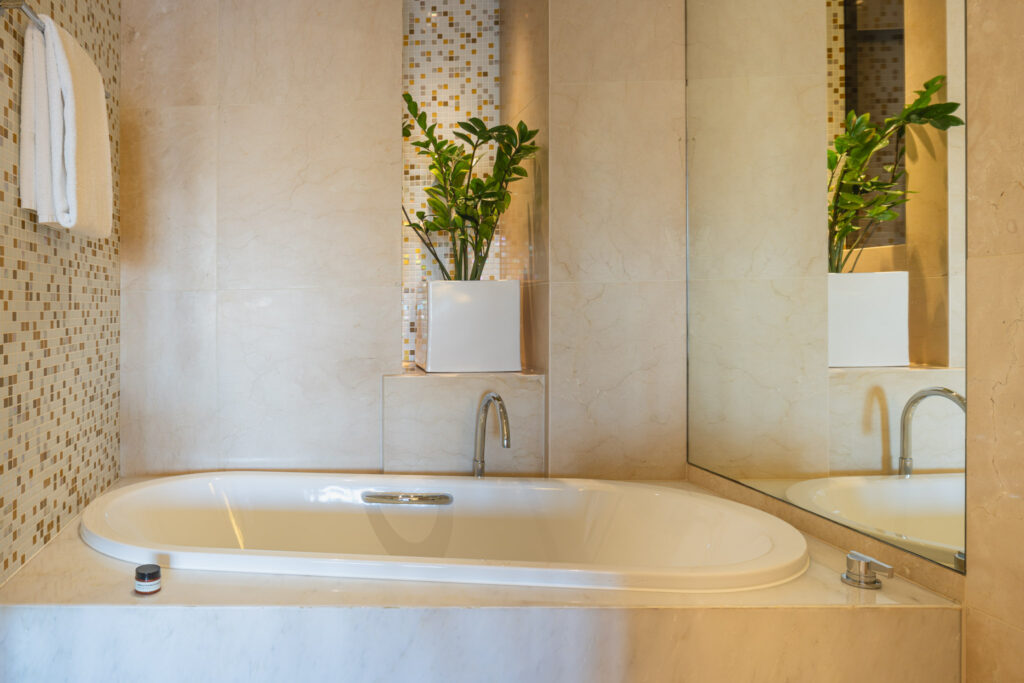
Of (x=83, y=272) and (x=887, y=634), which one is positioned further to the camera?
(x=83, y=272)

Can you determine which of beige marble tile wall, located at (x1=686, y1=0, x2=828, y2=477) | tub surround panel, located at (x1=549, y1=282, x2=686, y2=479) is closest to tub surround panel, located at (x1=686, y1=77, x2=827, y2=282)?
beige marble tile wall, located at (x1=686, y1=0, x2=828, y2=477)

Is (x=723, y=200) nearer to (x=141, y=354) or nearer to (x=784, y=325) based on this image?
(x=784, y=325)

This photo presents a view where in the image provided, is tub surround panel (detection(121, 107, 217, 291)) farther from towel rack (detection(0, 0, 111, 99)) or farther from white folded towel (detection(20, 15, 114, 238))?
towel rack (detection(0, 0, 111, 99))

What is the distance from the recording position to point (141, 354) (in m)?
2.19

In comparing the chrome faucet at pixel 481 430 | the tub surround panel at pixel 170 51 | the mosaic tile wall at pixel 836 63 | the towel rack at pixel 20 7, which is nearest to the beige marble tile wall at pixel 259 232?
the tub surround panel at pixel 170 51

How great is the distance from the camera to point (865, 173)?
1.43m

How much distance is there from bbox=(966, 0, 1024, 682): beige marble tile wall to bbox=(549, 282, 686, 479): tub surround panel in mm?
→ 1047

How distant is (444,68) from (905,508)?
7.18ft

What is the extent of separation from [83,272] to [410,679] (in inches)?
58.1

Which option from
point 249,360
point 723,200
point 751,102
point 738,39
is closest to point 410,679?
point 249,360

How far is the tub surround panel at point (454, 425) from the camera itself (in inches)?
86.5

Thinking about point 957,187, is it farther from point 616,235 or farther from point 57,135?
point 57,135

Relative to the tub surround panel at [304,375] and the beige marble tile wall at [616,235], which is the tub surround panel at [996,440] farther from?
the tub surround panel at [304,375]

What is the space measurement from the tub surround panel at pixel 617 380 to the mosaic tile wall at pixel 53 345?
1376 millimetres
